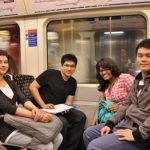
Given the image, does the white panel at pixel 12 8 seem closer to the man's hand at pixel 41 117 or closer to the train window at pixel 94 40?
the train window at pixel 94 40

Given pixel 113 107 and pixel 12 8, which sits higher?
pixel 12 8

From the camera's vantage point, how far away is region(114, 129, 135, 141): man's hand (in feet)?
7.79

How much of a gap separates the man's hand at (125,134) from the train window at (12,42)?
2.44 m

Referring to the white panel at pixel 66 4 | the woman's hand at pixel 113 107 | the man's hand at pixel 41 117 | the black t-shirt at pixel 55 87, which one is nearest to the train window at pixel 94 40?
the white panel at pixel 66 4

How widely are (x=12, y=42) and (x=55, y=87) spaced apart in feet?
4.00

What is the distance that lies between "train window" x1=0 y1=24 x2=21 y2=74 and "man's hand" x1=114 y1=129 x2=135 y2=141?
8.01 ft

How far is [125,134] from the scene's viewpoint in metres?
2.41

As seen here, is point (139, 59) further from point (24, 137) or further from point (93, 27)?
point (93, 27)

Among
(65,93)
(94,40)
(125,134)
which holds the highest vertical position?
(94,40)

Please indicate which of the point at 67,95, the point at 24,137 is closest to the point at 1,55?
the point at 24,137

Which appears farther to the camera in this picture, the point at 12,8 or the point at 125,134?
the point at 12,8

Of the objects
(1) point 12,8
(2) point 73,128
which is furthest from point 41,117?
(1) point 12,8

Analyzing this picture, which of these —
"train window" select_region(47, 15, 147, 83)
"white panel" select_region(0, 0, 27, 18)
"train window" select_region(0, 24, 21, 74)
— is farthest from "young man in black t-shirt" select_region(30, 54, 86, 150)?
"white panel" select_region(0, 0, 27, 18)

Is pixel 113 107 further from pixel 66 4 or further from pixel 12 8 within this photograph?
pixel 12 8
